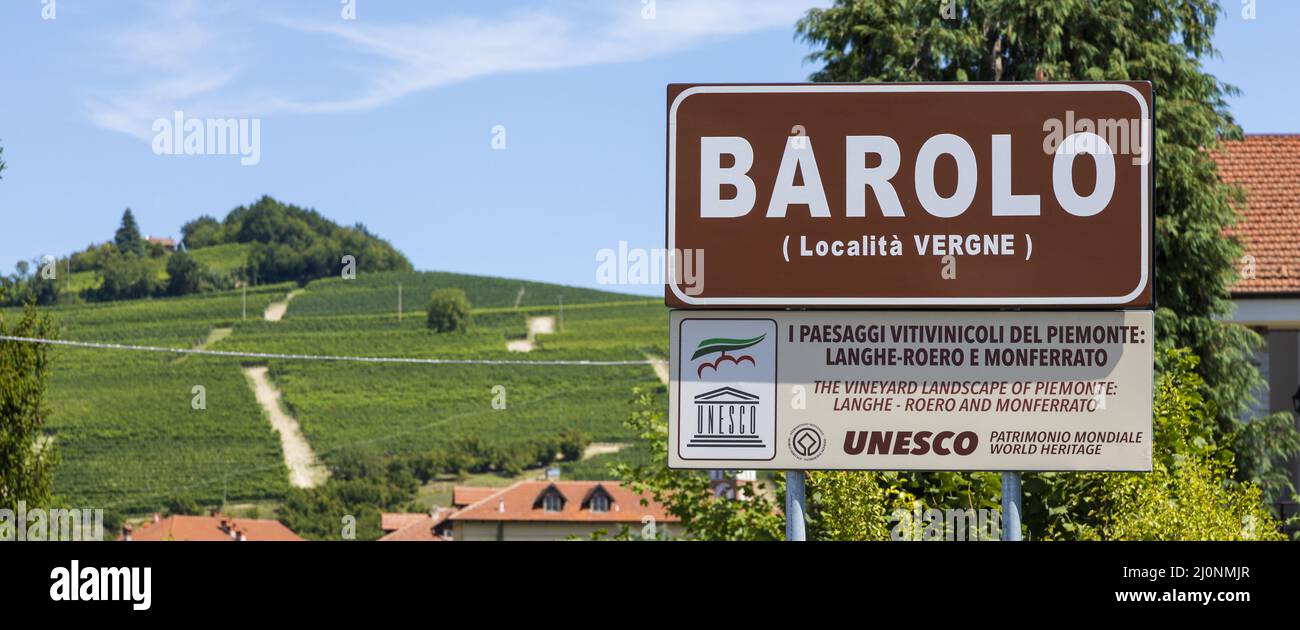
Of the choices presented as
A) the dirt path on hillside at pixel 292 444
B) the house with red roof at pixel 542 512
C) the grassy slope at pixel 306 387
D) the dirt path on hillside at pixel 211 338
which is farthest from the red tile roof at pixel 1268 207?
the dirt path on hillside at pixel 211 338

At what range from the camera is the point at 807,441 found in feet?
20.8

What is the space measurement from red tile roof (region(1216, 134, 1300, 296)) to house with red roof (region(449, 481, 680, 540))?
65459mm

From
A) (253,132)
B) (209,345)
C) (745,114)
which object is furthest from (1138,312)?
(209,345)

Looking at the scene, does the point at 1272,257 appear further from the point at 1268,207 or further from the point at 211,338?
the point at 211,338

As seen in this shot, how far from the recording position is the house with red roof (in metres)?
88.1

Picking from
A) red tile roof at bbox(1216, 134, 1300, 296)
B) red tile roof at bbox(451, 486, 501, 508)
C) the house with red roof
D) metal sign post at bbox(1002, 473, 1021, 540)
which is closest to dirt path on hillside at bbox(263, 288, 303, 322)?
red tile roof at bbox(451, 486, 501, 508)

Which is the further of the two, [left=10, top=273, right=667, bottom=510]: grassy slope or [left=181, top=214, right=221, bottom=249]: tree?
[left=181, top=214, right=221, bottom=249]: tree

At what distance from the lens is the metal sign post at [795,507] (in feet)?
20.2

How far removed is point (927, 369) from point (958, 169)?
942 mm

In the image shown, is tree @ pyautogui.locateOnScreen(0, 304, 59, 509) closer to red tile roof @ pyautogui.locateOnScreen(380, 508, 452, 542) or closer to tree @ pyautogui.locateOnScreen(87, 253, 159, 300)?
red tile roof @ pyautogui.locateOnScreen(380, 508, 452, 542)

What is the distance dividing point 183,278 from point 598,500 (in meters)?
61.8

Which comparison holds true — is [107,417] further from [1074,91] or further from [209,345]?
[1074,91]
